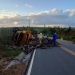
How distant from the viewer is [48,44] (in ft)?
99.1

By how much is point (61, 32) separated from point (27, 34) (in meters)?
47.1

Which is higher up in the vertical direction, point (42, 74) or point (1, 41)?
point (42, 74)

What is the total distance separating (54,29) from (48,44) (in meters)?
63.8

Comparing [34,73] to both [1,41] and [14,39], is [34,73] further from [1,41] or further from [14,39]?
[14,39]

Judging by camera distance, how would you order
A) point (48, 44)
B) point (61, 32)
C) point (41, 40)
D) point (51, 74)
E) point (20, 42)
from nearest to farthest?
point (51, 74) → point (48, 44) → point (41, 40) → point (20, 42) → point (61, 32)

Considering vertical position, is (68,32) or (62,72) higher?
(62,72)

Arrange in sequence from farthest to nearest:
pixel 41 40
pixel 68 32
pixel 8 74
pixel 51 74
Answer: pixel 68 32 → pixel 41 40 → pixel 8 74 → pixel 51 74

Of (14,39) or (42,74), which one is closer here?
(42,74)

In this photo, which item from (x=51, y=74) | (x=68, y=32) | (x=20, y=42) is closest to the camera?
(x=51, y=74)

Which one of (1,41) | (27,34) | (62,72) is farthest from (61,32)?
(62,72)

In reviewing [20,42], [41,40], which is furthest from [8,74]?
[20,42]

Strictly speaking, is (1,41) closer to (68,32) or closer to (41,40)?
(41,40)

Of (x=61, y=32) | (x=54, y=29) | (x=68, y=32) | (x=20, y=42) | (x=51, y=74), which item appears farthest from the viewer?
(x=54, y=29)

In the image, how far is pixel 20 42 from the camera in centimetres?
3688
